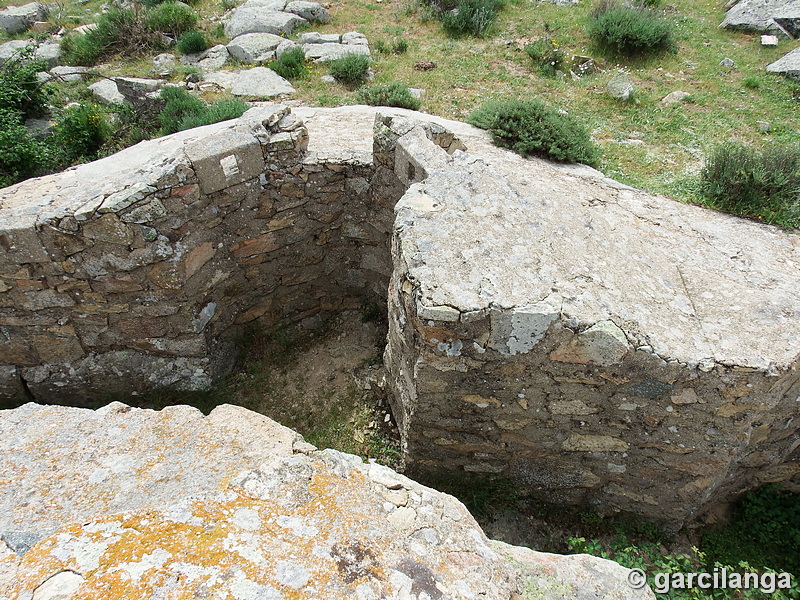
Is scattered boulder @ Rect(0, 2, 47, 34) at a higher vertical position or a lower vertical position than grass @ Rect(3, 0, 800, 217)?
lower

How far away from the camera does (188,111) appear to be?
7930 millimetres

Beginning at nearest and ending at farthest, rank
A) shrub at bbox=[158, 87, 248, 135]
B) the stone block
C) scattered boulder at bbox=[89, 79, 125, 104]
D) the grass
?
the stone block → the grass → shrub at bbox=[158, 87, 248, 135] → scattered boulder at bbox=[89, 79, 125, 104]

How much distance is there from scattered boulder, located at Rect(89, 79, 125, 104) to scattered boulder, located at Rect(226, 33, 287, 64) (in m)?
2.27

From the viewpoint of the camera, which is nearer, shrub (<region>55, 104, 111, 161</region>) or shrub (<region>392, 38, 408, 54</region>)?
shrub (<region>55, 104, 111, 161</region>)

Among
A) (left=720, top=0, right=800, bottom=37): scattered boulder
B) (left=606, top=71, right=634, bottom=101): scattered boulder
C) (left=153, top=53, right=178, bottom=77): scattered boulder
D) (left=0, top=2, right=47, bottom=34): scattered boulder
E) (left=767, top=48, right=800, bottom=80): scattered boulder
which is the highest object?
(left=720, top=0, right=800, bottom=37): scattered boulder

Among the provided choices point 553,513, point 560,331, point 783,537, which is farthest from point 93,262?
point 783,537

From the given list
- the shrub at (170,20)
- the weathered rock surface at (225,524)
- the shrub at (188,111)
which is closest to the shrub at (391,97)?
the shrub at (188,111)

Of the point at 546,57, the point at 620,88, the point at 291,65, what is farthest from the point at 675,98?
the point at 291,65

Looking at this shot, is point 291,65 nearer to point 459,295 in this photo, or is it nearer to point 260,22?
point 260,22

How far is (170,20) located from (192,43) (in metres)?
1.34

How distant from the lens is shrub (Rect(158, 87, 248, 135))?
7.32 m

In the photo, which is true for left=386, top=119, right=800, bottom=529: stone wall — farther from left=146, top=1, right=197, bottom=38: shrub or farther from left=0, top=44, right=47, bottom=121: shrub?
left=146, top=1, right=197, bottom=38: shrub

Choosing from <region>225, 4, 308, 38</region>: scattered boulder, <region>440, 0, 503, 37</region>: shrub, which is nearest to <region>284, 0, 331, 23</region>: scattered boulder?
<region>225, 4, 308, 38</region>: scattered boulder

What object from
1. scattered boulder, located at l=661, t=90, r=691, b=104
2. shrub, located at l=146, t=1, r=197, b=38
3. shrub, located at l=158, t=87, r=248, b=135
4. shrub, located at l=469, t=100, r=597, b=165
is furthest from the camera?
shrub, located at l=146, t=1, r=197, b=38
